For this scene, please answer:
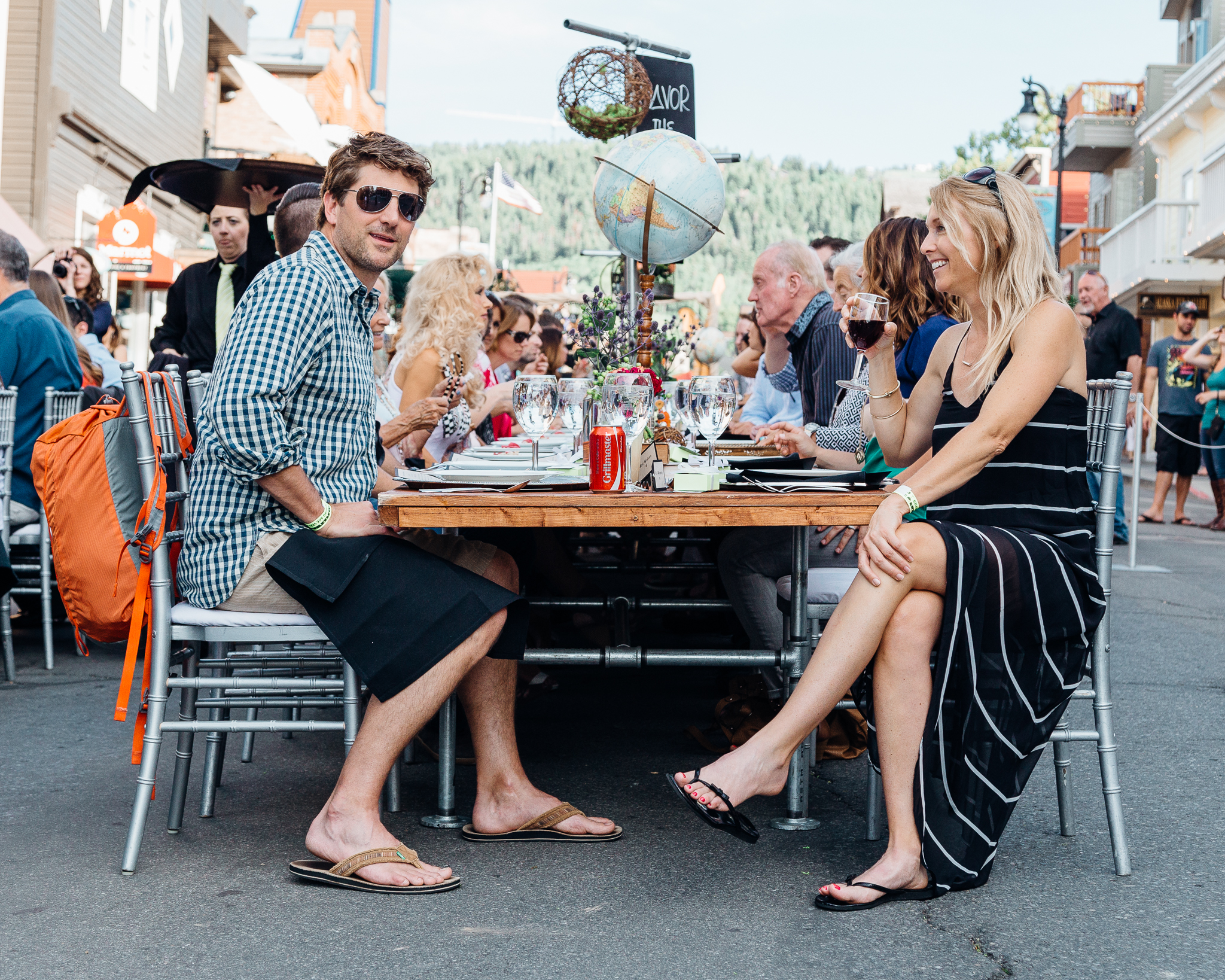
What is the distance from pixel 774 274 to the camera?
521cm

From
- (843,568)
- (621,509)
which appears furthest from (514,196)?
(621,509)

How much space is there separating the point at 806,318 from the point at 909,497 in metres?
2.42

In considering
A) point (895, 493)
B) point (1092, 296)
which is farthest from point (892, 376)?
point (1092, 296)

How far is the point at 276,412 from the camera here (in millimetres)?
2936

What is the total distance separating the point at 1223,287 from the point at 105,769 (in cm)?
1111

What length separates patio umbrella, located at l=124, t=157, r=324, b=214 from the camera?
19.4 ft

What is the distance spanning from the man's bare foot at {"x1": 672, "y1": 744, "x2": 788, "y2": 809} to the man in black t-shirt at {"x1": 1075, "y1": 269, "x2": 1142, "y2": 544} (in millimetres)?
7982

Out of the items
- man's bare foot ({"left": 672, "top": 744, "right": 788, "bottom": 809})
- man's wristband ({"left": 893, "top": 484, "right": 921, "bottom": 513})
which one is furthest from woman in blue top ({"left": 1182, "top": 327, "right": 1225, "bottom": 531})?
man's bare foot ({"left": 672, "top": 744, "right": 788, "bottom": 809})

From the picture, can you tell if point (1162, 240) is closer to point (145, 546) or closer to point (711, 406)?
point (711, 406)

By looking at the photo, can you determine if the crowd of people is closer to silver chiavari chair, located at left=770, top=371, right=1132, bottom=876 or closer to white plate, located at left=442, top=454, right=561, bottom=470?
silver chiavari chair, located at left=770, top=371, right=1132, bottom=876

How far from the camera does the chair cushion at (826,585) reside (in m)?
3.51

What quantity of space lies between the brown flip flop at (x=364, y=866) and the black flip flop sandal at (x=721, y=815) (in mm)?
571

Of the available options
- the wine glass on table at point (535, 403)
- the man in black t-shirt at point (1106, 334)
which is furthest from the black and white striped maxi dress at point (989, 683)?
the man in black t-shirt at point (1106, 334)

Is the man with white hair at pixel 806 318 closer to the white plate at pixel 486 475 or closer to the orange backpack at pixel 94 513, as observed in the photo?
the white plate at pixel 486 475
